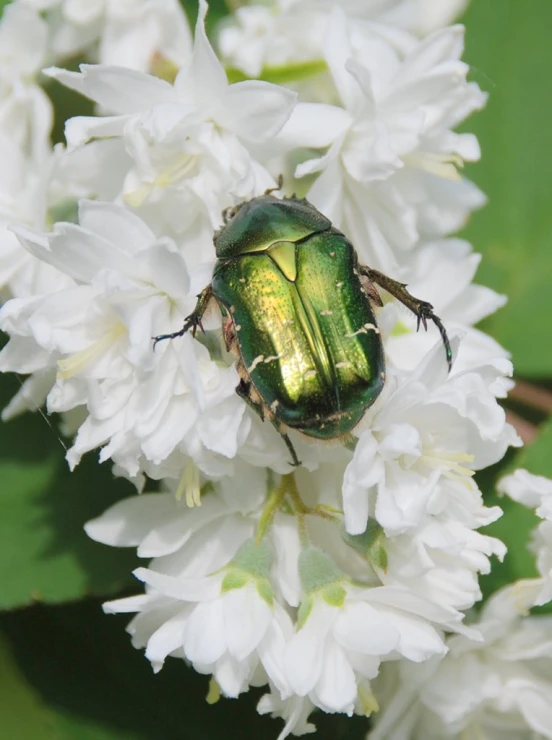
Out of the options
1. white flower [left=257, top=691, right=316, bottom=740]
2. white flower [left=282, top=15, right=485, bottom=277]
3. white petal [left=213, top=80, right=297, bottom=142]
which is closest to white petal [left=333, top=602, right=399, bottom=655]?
white flower [left=257, top=691, right=316, bottom=740]

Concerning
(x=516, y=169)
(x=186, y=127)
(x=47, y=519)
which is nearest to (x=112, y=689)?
(x=47, y=519)

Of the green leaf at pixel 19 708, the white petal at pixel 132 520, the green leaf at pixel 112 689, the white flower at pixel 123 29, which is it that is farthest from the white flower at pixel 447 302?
the green leaf at pixel 19 708

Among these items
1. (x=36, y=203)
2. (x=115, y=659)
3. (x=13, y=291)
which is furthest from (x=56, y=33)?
(x=115, y=659)

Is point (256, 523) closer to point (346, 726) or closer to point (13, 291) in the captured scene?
point (13, 291)

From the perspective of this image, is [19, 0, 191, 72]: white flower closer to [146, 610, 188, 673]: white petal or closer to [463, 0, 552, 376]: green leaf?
[463, 0, 552, 376]: green leaf

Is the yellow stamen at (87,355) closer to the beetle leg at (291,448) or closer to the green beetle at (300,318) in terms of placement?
the green beetle at (300,318)
